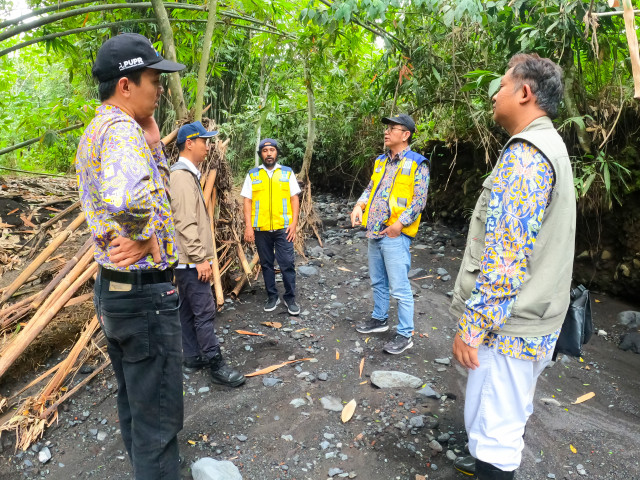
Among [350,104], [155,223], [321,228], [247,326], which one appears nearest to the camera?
[155,223]

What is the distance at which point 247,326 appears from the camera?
451cm

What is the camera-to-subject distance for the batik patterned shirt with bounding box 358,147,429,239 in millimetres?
3646

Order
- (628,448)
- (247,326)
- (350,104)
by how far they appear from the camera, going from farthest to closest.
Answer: (350,104), (247,326), (628,448)

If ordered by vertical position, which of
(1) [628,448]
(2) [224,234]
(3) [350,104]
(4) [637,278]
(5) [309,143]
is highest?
(3) [350,104]

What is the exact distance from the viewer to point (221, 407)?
3145 mm

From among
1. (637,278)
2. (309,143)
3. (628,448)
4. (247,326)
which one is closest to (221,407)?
(247,326)

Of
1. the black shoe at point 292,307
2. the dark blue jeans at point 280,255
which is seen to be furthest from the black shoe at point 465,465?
the dark blue jeans at point 280,255

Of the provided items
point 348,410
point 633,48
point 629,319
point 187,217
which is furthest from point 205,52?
point 629,319

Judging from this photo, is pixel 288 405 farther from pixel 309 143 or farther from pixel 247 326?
pixel 309 143

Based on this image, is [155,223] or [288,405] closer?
[155,223]

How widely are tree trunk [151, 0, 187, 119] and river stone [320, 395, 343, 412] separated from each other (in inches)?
126

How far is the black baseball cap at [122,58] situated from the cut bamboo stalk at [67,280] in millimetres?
2381

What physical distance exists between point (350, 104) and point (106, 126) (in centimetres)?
875

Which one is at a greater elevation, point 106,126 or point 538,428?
point 106,126
